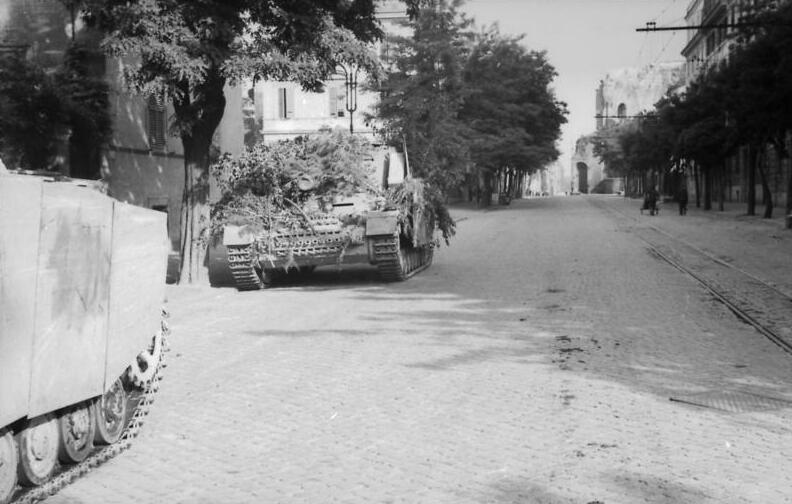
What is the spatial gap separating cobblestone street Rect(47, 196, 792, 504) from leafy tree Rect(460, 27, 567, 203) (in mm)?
33976

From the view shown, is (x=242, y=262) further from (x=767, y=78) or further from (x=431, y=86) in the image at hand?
(x=431, y=86)

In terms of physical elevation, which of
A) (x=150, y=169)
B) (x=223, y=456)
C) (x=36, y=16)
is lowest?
(x=223, y=456)

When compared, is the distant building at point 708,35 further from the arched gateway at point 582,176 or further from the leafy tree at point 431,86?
the arched gateway at point 582,176

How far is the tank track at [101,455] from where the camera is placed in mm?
4469

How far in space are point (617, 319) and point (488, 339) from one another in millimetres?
2041

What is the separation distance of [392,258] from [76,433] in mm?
9726

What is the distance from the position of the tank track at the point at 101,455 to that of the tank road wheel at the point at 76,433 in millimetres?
56

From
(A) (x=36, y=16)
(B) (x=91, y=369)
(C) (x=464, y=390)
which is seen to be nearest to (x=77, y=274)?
(B) (x=91, y=369)

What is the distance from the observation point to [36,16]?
21906 millimetres

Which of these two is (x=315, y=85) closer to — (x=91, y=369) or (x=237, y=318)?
(x=237, y=318)

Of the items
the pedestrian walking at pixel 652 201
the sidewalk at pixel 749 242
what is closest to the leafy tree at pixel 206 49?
the sidewalk at pixel 749 242

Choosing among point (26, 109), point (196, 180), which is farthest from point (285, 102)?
point (196, 180)

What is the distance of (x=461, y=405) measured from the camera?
21.2ft

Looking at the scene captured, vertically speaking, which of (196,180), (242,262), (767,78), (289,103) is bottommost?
(242,262)
